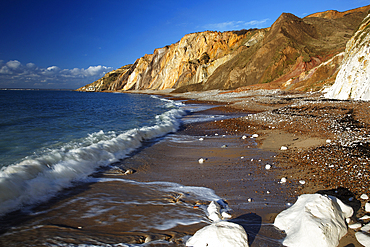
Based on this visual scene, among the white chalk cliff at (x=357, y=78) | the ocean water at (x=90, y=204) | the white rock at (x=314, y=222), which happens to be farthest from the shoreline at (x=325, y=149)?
the white chalk cliff at (x=357, y=78)

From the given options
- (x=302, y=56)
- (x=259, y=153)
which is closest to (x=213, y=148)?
→ (x=259, y=153)

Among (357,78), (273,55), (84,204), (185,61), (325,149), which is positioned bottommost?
(84,204)

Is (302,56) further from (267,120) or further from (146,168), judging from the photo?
(146,168)

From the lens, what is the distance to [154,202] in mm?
3527

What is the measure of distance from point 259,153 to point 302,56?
100 feet

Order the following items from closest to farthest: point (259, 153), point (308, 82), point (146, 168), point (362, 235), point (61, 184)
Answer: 1. point (362, 235)
2. point (61, 184)
3. point (146, 168)
4. point (259, 153)
5. point (308, 82)

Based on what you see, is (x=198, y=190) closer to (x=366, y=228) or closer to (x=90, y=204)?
(x=90, y=204)

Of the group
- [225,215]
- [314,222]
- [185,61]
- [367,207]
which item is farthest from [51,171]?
[185,61]

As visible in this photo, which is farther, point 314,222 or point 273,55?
point 273,55

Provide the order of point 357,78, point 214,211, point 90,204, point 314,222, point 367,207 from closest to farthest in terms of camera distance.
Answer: point 314,222 < point 367,207 < point 214,211 < point 90,204 < point 357,78

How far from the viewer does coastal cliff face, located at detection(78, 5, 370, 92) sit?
25806 mm

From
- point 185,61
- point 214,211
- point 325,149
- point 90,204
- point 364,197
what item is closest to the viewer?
point 364,197

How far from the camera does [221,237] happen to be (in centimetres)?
215

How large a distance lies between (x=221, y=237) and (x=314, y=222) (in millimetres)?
1092
